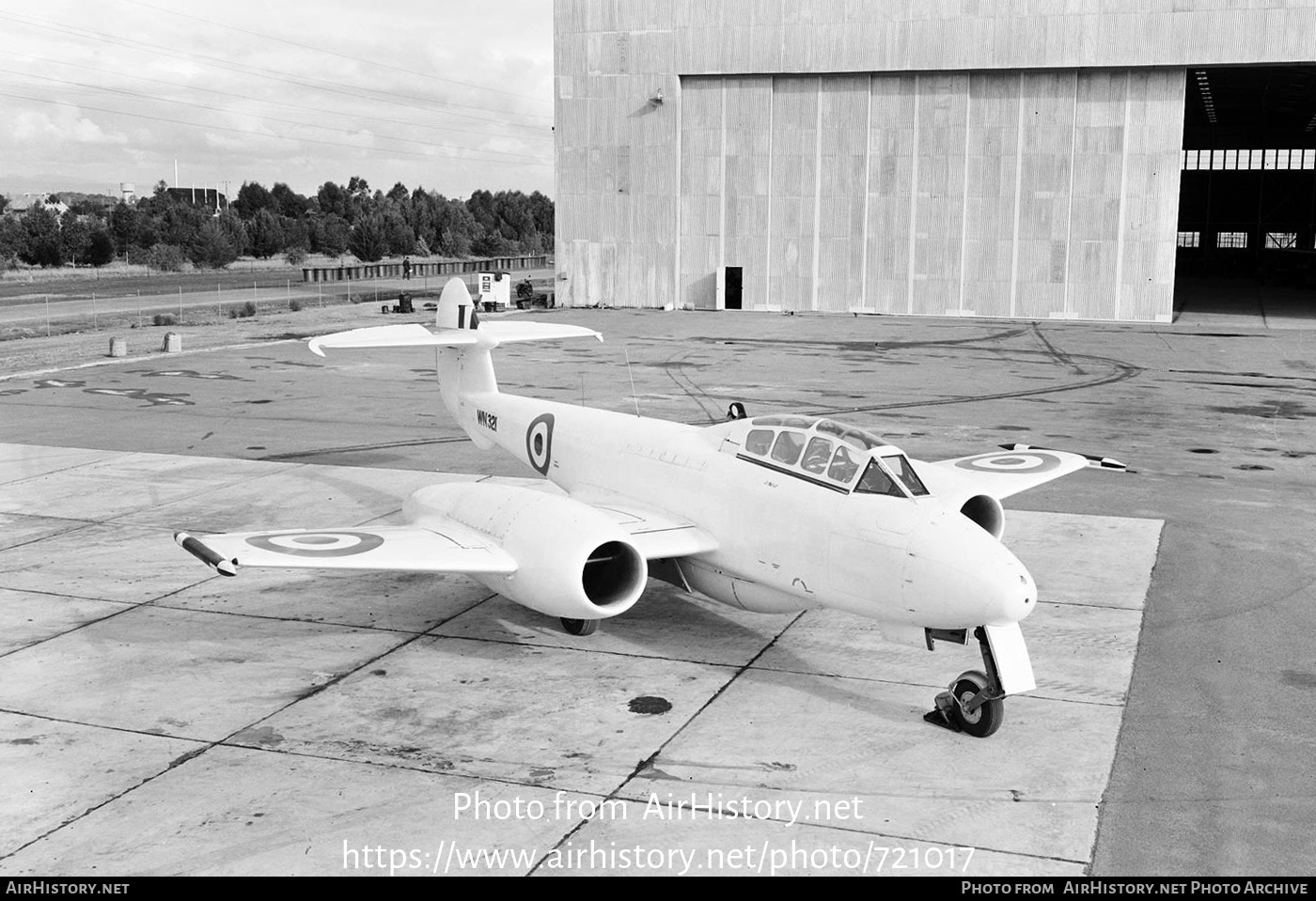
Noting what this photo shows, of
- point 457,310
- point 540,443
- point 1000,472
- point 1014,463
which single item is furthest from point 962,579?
point 457,310

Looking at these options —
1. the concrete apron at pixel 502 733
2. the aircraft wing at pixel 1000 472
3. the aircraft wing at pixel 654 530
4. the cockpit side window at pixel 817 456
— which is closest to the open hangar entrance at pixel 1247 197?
the aircraft wing at pixel 1000 472

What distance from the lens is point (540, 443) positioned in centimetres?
1567

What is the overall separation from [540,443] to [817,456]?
4.88 m

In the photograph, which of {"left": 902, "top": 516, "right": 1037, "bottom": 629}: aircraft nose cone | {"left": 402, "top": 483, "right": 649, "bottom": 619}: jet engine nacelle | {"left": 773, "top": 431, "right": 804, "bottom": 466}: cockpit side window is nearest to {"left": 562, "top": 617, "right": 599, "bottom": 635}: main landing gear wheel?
{"left": 402, "top": 483, "right": 649, "bottom": 619}: jet engine nacelle

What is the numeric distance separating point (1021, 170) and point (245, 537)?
4814 cm

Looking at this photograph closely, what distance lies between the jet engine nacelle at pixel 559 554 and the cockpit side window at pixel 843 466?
2.04 metres

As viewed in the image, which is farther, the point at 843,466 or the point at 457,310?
the point at 457,310

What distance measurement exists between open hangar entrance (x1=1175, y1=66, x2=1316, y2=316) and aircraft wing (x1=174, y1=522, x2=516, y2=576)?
6447cm

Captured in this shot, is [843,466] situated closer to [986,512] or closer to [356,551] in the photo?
[986,512]

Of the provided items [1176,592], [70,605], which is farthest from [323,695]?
[1176,592]

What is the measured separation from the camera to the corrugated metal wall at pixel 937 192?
52625 millimetres

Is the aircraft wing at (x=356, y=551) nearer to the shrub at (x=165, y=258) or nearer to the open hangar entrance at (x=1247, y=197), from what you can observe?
the open hangar entrance at (x=1247, y=197)
